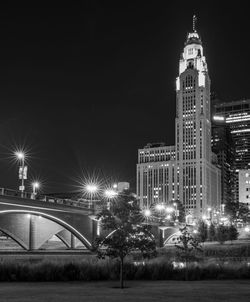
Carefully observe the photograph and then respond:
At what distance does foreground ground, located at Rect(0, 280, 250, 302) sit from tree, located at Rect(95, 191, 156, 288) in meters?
2.02

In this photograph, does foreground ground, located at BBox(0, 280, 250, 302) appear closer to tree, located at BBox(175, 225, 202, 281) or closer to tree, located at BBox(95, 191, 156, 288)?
tree, located at BBox(95, 191, 156, 288)

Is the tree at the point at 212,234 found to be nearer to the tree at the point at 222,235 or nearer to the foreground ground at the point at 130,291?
the tree at the point at 222,235

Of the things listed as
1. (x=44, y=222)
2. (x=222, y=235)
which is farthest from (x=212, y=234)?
(x=44, y=222)

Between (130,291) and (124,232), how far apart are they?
16.3 ft

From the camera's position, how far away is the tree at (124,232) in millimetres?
31422

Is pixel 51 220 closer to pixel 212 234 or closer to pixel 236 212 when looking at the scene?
pixel 212 234

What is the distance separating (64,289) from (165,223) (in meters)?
108

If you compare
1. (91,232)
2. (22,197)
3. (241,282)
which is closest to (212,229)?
(91,232)

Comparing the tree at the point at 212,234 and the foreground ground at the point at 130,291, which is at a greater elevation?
the tree at the point at 212,234

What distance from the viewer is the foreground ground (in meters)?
24.0

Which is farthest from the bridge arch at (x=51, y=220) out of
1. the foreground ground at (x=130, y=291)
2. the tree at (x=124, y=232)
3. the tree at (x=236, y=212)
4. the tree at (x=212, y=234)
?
the tree at (x=236, y=212)

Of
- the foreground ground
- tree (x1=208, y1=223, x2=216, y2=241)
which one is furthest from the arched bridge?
tree (x1=208, y1=223, x2=216, y2=241)

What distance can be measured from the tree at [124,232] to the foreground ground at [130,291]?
2.02 metres

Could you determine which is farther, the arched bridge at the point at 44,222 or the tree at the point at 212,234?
the tree at the point at 212,234
